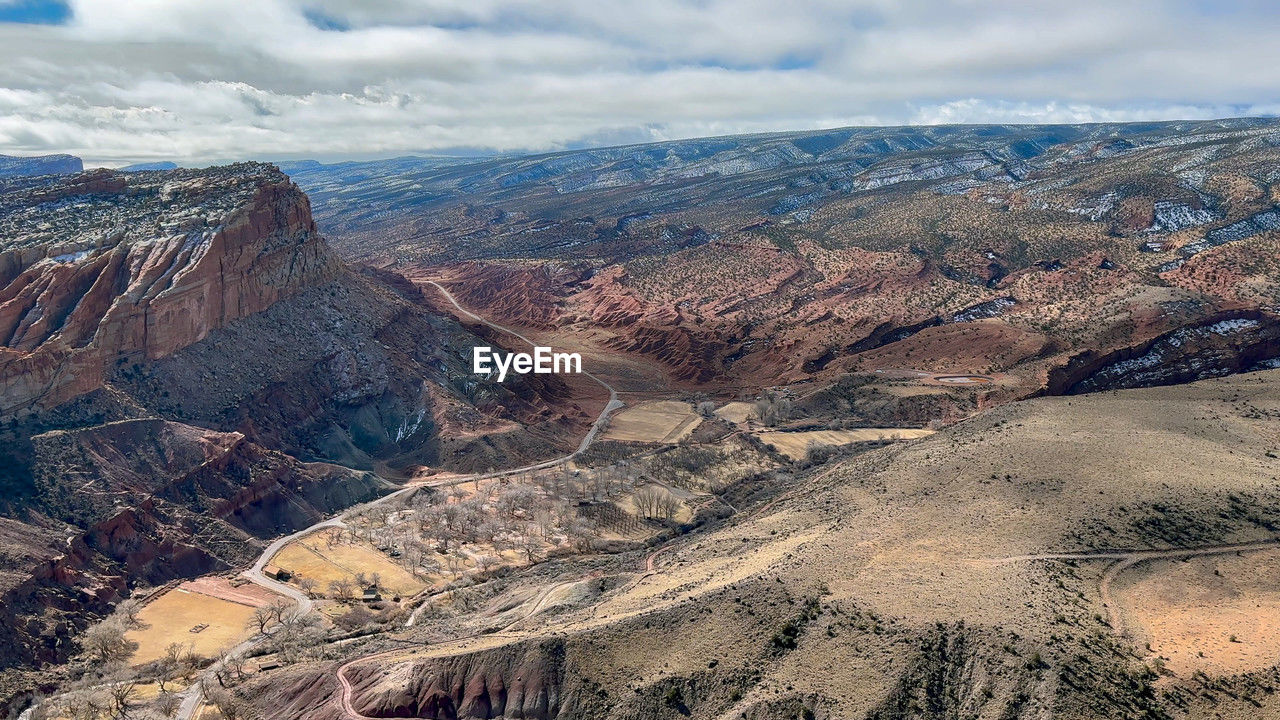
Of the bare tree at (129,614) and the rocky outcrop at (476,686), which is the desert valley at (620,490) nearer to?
the rocky outcrop at (476,686)

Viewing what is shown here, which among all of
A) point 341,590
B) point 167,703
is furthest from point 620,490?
point 167,703

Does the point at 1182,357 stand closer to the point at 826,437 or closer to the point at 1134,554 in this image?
the point at 826,437

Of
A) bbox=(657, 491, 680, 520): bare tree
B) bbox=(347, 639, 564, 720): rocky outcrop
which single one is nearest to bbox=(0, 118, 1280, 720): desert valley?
bbox=(347, 639, 564, 720): rocky outcrop

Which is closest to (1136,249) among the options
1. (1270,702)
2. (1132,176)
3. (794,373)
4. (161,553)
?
(1132,176)

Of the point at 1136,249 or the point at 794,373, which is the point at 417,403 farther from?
the point at 1136,249

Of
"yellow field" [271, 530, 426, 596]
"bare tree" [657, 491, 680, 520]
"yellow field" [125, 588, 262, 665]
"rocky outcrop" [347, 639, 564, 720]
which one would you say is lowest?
"yellow field" [271, 530, 426, 596]

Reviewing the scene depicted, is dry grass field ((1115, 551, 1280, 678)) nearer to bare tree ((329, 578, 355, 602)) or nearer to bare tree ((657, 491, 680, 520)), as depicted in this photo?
bare tree ((657, 491, 680, 520))
